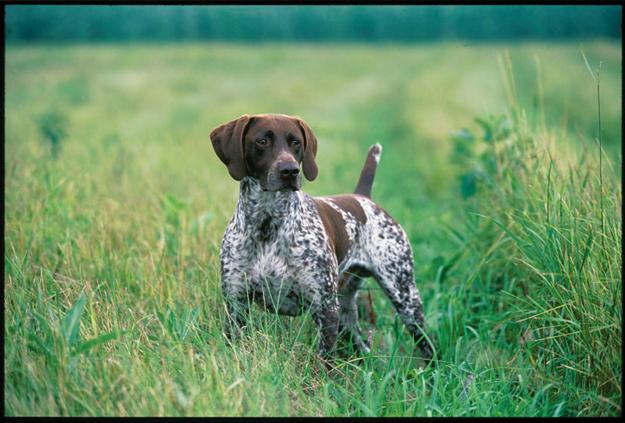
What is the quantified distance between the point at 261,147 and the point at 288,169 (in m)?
0.24

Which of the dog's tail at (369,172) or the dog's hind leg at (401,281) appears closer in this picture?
the dog's hind leg at (401,281)

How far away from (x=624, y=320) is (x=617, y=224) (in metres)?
A: 0.76

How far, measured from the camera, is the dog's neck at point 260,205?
3699 millimetres

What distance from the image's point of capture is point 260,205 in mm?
3695

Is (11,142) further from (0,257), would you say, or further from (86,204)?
A: (0,257)

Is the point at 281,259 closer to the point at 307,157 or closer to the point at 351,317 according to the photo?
the point at 307,157

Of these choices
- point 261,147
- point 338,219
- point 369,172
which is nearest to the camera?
point 261,147

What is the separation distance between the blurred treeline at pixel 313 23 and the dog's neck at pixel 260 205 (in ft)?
5.14

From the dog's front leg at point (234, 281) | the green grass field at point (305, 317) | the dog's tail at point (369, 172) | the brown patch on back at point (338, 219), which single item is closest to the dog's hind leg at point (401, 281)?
the green grass field at point (305, 317)

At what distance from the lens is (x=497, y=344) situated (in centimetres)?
434

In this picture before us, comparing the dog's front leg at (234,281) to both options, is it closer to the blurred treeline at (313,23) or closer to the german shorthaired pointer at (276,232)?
the german shorthaired pointer at (276,232)

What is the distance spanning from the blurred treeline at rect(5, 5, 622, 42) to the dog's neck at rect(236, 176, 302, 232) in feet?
5.14

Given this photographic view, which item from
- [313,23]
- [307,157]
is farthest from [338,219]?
[313,23]

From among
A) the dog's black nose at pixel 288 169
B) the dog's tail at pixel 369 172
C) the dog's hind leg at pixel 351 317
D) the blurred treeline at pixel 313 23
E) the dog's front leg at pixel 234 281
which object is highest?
the blurred treeline at pixel 313 23
